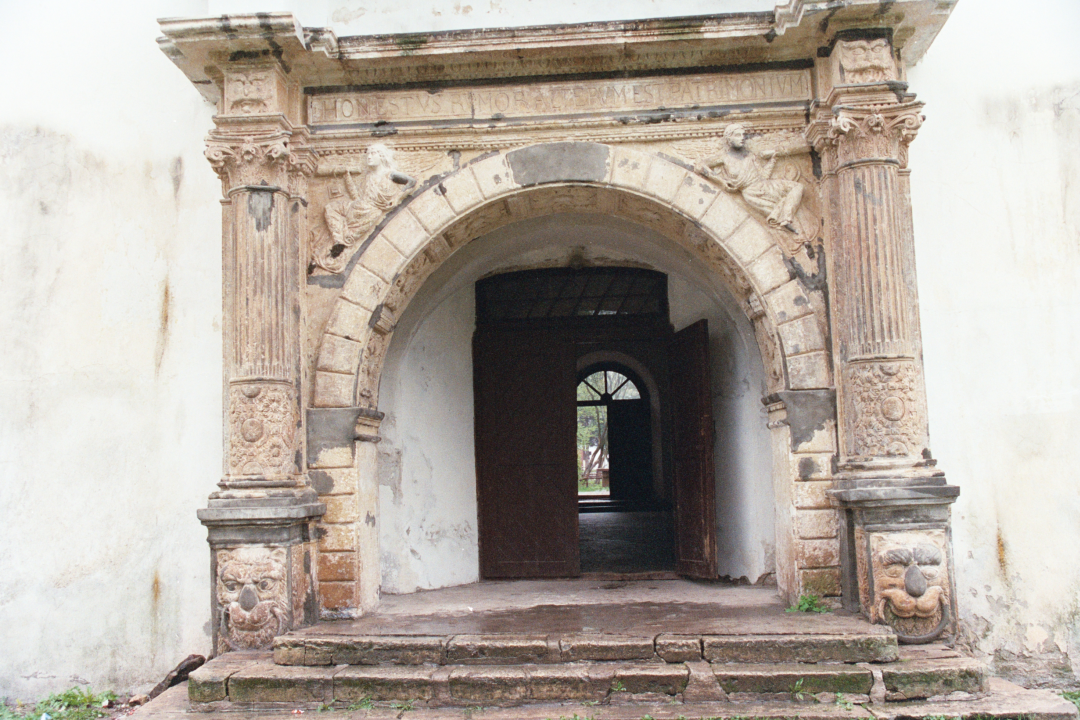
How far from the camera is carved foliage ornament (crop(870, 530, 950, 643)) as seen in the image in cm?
430

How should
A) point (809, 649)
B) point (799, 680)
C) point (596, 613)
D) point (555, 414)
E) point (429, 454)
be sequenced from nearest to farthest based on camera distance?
1. point (799, 680)
2. point (809, 649)
3. point (596, 613)
4. point (429, 454)
5. point (555, 414)

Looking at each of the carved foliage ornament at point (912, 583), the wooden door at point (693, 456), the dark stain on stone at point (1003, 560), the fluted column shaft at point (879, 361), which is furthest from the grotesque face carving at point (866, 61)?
the dark stain on stone at point (1003, 560)

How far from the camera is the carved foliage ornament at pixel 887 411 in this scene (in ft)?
14.8

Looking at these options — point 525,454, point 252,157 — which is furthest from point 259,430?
point 525,454

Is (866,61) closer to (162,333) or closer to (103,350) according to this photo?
(162,333)

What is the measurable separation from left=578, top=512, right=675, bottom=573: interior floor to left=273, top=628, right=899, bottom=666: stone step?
2.56 metres

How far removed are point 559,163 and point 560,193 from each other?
0.23m

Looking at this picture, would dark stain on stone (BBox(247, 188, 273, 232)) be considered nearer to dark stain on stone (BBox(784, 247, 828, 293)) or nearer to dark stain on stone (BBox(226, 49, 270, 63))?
dark stain on stone (BBox(226, 49, 270, 63))

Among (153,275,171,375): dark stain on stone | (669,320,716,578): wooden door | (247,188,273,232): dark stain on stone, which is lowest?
(669,320,716,578): wooden door

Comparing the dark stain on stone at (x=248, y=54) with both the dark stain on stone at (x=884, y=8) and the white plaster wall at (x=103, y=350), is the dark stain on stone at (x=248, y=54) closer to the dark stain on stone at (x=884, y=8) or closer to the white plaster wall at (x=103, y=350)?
the white plaster wall at (x=103, y=350)

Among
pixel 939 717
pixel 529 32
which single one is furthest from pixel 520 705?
pixel 529 32

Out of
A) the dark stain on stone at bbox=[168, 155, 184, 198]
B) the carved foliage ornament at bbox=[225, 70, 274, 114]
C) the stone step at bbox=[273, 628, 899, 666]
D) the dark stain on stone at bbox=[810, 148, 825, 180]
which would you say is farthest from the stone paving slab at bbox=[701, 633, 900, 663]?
the dark stain on stone at bbox=[168, 155, 184, 198]

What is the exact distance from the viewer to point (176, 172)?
5742 millimetres

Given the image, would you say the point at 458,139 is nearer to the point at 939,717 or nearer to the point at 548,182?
the point at 548,182
